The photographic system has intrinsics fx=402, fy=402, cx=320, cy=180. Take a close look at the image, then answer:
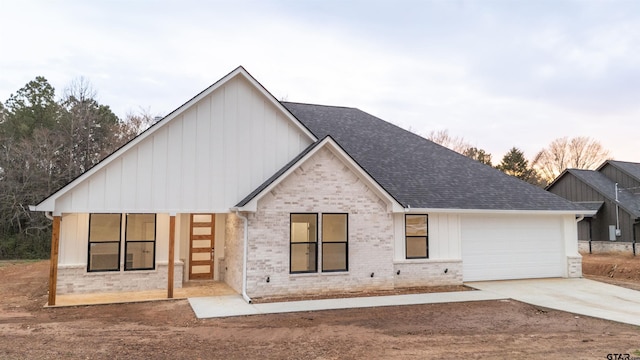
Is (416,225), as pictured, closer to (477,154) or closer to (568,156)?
(477,154)

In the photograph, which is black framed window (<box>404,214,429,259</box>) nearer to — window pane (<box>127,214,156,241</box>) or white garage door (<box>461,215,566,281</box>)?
white garage door (<box>461,215,566,281</box>)

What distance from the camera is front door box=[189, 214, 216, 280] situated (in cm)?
1485

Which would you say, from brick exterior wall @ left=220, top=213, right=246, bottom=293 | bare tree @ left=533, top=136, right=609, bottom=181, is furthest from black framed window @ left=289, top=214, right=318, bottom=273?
bare tree @ left=533, top=136, right=609, bottom=181

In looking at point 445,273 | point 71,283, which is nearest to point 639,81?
point 445,273

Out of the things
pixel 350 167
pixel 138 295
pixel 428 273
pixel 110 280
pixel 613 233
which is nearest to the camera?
pixel 138 295

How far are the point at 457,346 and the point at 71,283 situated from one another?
35.9 feet

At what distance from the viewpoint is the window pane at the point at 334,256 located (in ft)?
41.9

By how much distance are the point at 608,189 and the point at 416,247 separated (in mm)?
21966

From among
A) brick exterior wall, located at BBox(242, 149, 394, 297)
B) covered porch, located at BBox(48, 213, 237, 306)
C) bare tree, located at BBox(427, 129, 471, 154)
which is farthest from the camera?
bare tree, located at BBox(427, 129, 471, 154)

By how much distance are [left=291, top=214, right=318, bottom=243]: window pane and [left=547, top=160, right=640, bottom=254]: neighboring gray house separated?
22.4 metres

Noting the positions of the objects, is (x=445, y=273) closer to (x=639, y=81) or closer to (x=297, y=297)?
(x=297, y=297)

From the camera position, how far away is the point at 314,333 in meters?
8.50

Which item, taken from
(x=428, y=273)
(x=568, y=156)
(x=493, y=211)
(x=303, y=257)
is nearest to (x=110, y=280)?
(x=303, y=257)

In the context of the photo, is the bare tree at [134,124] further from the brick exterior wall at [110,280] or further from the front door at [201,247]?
the brick exterior wall at [110,280]
